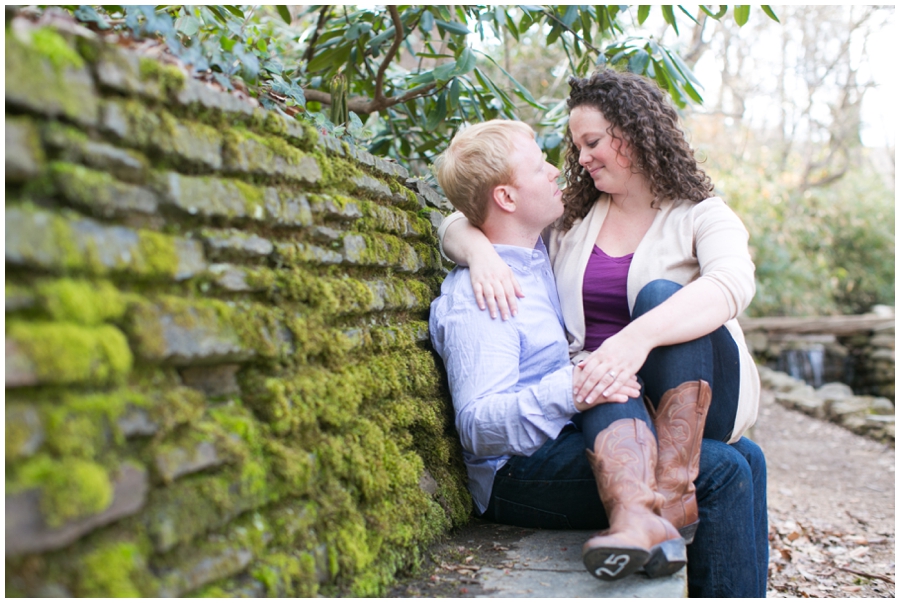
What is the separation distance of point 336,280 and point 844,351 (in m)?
11.3

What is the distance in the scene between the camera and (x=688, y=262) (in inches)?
88.7

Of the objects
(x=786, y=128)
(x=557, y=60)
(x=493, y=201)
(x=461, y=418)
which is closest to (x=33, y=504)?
(x=461, y=418)

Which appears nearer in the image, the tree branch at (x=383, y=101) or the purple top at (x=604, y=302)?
the purple top at (x=604, y=302)

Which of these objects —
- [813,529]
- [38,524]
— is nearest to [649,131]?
[38,524]

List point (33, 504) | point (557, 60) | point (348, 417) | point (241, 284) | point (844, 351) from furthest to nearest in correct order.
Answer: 1. point (844, 351)
2. point (557, 60)
3. point (348, 417)
4. point (241, 284)
5. point (33, 504)

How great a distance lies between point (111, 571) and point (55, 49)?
75 centimetres

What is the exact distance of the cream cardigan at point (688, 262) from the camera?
2.07 meters

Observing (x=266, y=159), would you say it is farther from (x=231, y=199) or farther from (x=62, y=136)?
(x=62, y=136)

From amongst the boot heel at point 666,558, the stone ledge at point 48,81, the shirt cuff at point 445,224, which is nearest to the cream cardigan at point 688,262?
the shirt cuff at point 445,224

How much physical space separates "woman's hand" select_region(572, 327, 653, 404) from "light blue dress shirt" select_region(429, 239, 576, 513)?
4 cm

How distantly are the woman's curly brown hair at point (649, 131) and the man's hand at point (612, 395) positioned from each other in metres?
0.79

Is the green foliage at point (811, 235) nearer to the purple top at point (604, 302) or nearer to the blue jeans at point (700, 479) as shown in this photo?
the purple top at point (604, 302)

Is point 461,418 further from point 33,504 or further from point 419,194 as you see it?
point 33,504

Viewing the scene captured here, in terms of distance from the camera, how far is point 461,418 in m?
2.01
